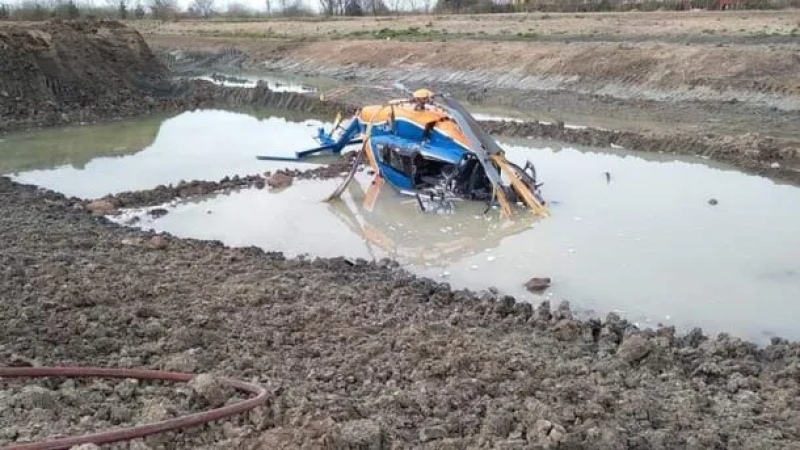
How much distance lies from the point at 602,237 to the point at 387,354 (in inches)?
200

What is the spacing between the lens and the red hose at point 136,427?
420cm

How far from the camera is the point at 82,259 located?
9.24m

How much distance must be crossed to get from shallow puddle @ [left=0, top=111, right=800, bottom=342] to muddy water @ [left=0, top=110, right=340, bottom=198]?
91 mm

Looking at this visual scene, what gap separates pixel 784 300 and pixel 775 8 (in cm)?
3842

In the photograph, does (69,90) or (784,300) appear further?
(69,90)

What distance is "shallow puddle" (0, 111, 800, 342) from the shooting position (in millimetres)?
8562

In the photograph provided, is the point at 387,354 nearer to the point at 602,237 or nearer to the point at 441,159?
the point at 602,237

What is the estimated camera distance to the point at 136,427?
174 inches

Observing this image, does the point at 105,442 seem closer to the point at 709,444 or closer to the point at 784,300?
the point at 709,444

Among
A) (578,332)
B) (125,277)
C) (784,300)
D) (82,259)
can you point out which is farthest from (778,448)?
(82,259)

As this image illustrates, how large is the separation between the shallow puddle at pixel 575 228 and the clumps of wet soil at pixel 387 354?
3.20 feet

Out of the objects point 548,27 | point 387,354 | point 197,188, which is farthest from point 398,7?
point 387,354

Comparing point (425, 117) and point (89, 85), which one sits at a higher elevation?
point (425, 117)

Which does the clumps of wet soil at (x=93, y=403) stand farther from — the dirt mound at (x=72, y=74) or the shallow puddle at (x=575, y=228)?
the dirt mound at (x=72, y=74)
